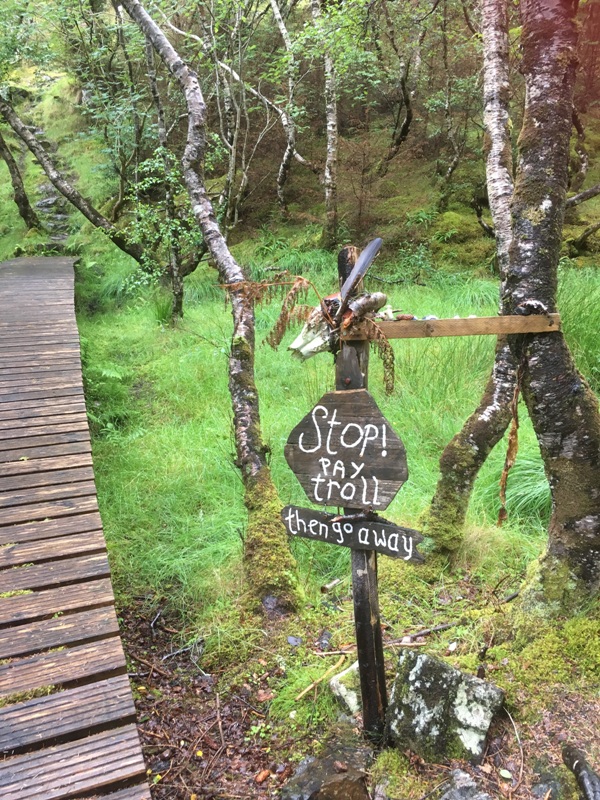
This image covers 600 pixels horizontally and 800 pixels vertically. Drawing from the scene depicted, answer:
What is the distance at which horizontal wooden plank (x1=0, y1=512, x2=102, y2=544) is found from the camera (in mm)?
2860

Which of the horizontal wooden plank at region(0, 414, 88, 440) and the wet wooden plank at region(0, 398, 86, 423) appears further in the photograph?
the wet wooden plank at region(0, 398, 86, 423)

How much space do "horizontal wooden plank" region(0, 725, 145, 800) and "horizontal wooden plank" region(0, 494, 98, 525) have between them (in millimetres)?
1376

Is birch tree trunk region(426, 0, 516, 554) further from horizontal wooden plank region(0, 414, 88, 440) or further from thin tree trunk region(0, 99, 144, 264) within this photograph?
thin tree trunk region(0, 99, 144, 264)

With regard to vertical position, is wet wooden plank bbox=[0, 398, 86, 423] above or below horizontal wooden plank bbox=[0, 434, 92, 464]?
above

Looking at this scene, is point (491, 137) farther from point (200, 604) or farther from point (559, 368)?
point (200, 604)

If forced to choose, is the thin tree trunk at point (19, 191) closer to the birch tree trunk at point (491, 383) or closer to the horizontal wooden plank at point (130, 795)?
the birch tree trunk at point (491, 383)

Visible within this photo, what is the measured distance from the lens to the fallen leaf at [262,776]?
90.2 inches

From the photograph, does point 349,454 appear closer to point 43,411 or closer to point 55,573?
point 55,573

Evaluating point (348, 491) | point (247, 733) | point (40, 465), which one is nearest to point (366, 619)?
point (348, 491)

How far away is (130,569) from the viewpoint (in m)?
3.78

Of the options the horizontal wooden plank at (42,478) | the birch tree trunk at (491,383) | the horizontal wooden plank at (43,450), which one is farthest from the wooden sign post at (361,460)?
the horizontal wooden plank at (43,450)

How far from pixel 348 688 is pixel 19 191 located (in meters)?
13.8

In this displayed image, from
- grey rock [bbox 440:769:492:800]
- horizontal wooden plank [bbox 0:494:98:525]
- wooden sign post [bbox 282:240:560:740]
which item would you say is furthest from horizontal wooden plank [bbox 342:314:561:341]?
horizontal wooden plank [bbox 0:494:98:525]

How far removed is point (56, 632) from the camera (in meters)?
2.33
